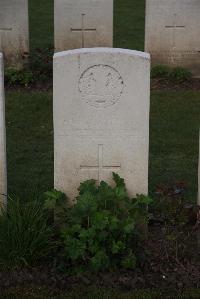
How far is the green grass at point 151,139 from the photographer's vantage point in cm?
721

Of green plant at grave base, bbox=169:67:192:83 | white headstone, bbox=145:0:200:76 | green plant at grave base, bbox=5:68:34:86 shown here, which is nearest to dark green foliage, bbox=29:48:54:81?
green plant at grave base, bbox=5:68:34:86

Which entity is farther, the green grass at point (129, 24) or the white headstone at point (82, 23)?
the green grass at point (129, 24)

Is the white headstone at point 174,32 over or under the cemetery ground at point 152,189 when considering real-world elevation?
over

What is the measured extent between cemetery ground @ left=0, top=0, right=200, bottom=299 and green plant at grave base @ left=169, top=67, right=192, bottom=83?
120mm

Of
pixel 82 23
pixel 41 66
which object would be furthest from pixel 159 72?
pixel 41 66

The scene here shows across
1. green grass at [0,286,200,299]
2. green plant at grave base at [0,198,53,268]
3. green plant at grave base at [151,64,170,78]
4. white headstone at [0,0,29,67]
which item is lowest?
green grass at [0,286,200,299]

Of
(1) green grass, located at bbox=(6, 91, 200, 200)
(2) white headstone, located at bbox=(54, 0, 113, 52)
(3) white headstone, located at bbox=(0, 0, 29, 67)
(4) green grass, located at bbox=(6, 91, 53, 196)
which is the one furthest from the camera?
(2) white headstone, located at bbox=(54, 0, 113, 52)

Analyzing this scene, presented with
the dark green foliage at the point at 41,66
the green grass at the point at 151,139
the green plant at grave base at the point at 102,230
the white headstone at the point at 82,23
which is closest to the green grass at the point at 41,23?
the white headstone at the point at 82,23

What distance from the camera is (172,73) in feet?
34.4

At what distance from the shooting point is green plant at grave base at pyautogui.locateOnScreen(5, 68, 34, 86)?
10.2m

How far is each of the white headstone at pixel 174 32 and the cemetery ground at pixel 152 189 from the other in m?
0.51

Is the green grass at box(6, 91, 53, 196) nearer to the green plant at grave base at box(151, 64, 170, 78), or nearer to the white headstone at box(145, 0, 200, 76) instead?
the green plant at grave base at box(151, 64, 170, 78)

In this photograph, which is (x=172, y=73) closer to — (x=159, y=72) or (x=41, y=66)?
(x=159, y=72)

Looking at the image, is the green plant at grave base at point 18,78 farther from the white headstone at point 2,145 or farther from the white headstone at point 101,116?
the white headstone at point 101,116
